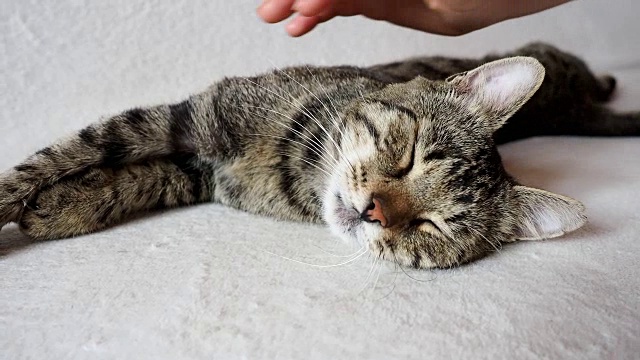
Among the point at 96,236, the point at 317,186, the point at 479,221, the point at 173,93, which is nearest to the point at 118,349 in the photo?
the point at 96,236

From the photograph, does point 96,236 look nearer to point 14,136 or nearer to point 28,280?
point 28,280

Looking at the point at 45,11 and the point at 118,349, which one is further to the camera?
the point at 45,11

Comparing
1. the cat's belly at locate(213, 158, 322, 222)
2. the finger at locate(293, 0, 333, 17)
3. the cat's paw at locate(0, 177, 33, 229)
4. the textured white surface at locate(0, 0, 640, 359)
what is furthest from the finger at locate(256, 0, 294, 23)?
the cat's paw at locate(0, 177, 33, 229)

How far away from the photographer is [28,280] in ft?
3.34

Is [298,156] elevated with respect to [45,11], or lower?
lower

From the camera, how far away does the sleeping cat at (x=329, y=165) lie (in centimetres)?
110

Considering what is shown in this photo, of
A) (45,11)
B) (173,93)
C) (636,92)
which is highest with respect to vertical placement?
(45,11)

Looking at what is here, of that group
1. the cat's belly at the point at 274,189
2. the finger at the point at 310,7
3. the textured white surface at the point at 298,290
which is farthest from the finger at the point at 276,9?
the textured white surface at the point at 298,290

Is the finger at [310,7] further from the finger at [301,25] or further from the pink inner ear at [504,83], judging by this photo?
the pink inner ear at [504,83]

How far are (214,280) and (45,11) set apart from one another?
4.62 feet

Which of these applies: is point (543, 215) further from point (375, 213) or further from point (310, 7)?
point (310, 7)

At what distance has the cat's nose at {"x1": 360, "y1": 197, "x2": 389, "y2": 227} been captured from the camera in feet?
3.45

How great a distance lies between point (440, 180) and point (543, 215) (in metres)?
0.26

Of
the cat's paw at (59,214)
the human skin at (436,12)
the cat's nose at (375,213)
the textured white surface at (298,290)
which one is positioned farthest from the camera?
the human skin at (436,12)
